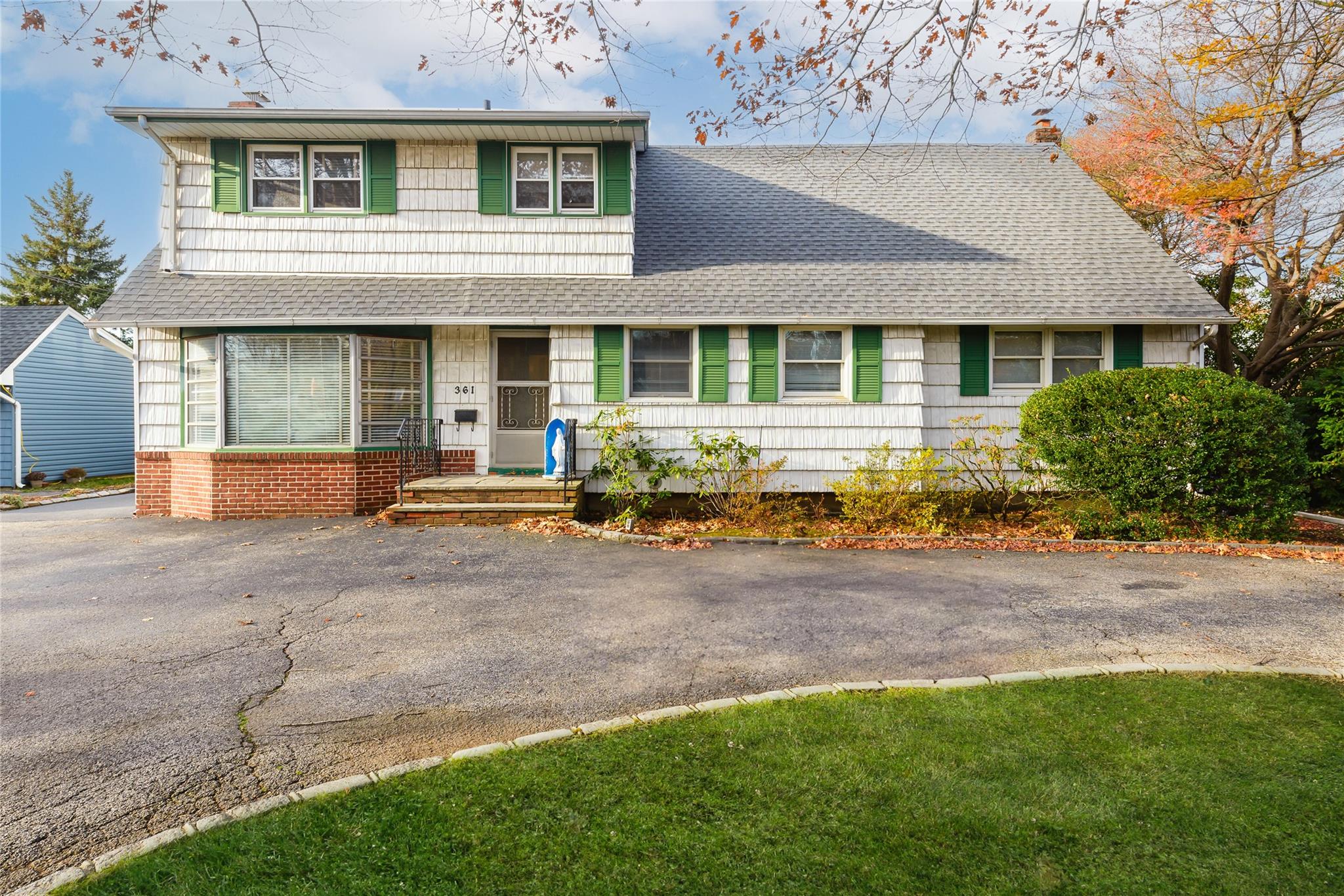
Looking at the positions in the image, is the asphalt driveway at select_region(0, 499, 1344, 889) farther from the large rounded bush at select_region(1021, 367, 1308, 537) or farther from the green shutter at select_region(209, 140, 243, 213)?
the green shutter at select_region(209, 140, 243, 213)

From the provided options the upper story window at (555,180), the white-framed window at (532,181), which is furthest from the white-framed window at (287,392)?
the upper story window at (555,180)

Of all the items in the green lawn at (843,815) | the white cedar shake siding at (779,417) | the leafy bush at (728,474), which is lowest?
the green lawn at (843,815)

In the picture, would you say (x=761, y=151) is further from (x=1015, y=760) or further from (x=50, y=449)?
(x=50, y=449)

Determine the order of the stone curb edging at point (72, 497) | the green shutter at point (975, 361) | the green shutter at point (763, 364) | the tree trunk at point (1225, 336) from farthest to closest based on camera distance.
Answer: the tree trunk at point (1225, 336), the stone curb edging at point (72, 497), the green shutter at point (975, 361), the green shutter at point (763, 364)

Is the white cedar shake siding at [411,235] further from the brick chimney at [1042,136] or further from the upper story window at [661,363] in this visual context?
the brick chimney at [1042,136]

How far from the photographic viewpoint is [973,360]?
12.2 metres

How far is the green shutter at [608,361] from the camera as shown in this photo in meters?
11.8

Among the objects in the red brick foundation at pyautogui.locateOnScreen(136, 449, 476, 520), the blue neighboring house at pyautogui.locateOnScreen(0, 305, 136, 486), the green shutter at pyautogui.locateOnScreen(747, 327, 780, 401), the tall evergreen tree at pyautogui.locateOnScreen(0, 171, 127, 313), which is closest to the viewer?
the red brick foundation at pyautogui.locateOnScreen(136, 449, 476, 520)

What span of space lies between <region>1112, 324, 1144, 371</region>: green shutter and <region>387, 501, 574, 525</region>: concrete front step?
944cm

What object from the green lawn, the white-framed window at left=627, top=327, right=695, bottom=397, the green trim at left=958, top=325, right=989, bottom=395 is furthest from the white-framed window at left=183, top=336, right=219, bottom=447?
the green trim at left=958, top=325, right=989, bottom=395

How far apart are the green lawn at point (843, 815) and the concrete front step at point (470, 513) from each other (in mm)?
6824

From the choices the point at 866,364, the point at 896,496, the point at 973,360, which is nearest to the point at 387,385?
the point at 866,364

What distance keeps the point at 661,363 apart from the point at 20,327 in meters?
22.0

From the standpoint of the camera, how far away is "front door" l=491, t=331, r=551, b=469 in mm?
12422
